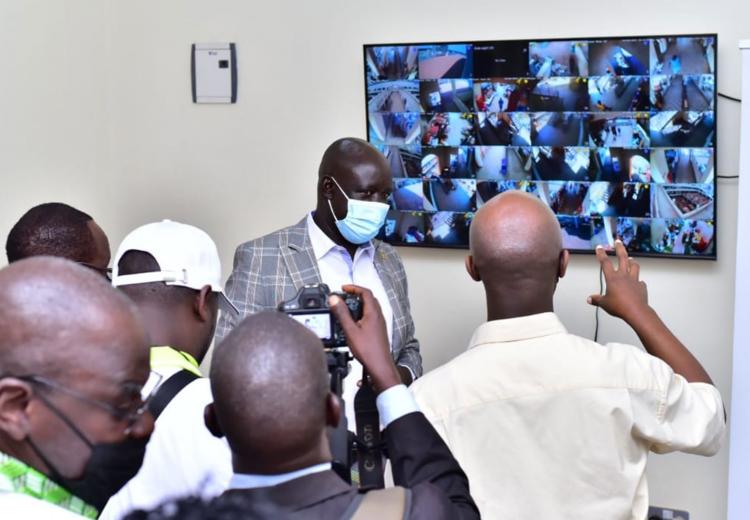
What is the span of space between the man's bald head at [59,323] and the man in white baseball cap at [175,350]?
385 mm

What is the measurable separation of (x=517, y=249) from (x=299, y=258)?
45.6 inches

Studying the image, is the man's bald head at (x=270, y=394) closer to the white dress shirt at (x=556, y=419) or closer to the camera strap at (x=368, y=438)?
the camera strap at (x=368, y=438)

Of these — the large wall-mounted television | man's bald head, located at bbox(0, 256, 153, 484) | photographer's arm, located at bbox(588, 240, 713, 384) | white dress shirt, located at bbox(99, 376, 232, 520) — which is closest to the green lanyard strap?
man's bald head, located at bbox(0, 256, 153, 484)

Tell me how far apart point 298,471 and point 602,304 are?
3.40ft

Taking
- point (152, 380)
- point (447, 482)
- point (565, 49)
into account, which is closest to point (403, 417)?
point (447, 482)

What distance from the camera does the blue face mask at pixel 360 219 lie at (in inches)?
117

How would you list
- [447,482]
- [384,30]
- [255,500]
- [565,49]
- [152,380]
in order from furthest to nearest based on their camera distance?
[384,30] < [565,49] < [152,380] < [447,482] < [255,500]

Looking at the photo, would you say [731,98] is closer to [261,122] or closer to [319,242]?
[319,242]

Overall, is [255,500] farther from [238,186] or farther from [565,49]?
[238,186]

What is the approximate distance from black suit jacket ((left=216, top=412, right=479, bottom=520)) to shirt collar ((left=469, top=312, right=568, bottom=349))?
43 cm

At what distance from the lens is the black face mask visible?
4.11 ft

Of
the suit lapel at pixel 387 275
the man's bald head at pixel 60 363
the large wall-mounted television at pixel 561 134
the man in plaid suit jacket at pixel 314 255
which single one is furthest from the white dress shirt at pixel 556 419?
the large wall-mounted television at pixel 561 134

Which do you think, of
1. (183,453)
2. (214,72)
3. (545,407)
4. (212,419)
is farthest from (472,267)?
(214,72)

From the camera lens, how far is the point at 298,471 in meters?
1.29
